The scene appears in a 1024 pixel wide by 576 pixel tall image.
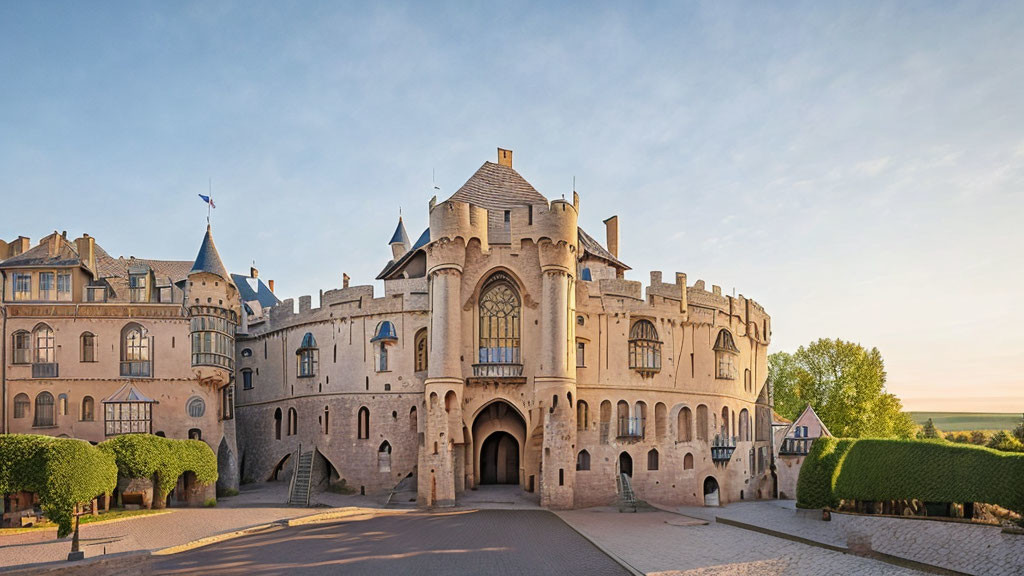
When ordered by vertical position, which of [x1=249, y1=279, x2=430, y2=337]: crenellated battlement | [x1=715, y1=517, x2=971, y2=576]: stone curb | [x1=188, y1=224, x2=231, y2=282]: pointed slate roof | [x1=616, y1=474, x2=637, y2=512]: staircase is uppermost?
[x1=188, y1=224, x2=231, y2=282]: pointed slate roof

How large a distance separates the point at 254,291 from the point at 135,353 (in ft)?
72.6

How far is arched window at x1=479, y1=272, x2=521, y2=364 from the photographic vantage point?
48.3m

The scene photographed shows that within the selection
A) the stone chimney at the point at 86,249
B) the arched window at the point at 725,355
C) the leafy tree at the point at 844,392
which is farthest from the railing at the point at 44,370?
the leafy tree at the point at 844,392

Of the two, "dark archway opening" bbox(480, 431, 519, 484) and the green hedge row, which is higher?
the green hedge row

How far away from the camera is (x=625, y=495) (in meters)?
47.5

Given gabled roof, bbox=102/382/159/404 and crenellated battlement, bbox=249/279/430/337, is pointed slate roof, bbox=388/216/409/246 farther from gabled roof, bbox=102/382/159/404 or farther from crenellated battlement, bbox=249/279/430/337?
gabled roof, bbox=102/382/159/404

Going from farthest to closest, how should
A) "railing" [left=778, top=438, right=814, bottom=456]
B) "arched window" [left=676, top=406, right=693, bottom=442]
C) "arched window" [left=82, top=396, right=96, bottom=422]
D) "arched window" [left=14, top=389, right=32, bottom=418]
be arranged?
"railing" [left=778, top=438, right=814, bottom=456] < "arched window" [left=676, top=406, right=693, bottom=442] < "arched window" [left=82, top=396, right=96, bottom=422] < "arched window" [left=14, top=389, right=32, bottom=418]

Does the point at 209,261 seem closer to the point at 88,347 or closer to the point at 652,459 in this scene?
the point at 88,347

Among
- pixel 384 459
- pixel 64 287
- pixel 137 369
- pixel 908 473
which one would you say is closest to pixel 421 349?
pixel 384 459

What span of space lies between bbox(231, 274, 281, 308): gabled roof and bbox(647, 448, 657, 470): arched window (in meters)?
37.2

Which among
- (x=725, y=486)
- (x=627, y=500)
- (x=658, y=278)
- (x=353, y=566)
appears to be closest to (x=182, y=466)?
(x=353, y=566)

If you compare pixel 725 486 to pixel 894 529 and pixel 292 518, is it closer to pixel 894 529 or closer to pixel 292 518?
pixel 894 529

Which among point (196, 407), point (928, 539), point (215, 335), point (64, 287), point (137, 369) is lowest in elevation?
point (928, 539)

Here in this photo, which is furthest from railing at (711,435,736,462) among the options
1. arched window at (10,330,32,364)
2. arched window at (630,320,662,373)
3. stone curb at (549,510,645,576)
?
arched window at (10,330,32,364)
